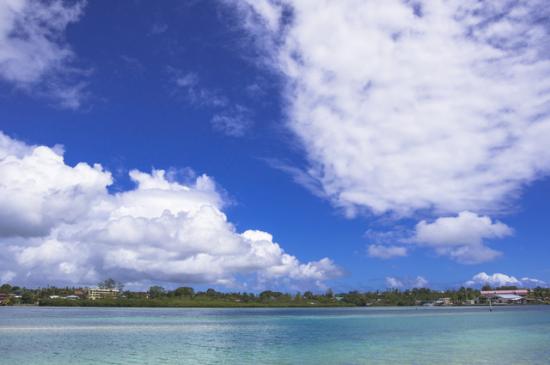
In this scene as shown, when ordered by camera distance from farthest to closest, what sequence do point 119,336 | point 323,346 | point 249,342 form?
point 119,336, point 249,342, point 323,346

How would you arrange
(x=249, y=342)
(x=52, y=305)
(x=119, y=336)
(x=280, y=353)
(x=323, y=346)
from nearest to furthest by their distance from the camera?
(x=280, y=353), (x=323, y=346), (x=249, y=342), (x=119, y=336), (x=52, y=305)

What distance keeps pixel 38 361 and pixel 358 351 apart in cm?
2445

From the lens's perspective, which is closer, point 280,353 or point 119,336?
point 280,353

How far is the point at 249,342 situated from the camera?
1987 inches

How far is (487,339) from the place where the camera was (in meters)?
51.0

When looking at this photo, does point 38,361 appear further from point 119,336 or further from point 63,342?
point 119,336

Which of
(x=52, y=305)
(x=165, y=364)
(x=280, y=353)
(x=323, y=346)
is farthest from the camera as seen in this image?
(x=52, y=305)

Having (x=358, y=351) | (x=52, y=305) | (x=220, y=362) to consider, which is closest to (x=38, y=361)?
(x=220, y=362)

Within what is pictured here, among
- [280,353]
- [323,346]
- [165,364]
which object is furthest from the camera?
[323,346]

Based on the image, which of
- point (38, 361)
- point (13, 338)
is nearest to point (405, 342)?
point (38, 361)

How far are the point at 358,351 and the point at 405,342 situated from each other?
10.00 metres

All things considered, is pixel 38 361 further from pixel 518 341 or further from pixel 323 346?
pixel 518 341

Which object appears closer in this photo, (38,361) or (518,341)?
(38,361)

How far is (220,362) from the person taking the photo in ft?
116
